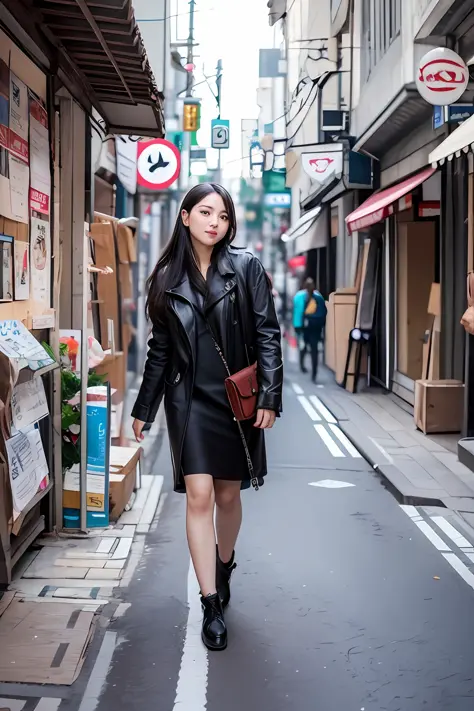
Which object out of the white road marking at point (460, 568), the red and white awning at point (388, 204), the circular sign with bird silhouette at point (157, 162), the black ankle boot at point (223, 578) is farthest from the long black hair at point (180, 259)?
the circular sign with bird silhouette at point (157, 162)

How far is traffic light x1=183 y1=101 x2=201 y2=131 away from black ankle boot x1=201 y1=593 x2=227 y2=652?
20995mm

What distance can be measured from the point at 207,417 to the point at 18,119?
2.01m

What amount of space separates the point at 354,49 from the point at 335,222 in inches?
204

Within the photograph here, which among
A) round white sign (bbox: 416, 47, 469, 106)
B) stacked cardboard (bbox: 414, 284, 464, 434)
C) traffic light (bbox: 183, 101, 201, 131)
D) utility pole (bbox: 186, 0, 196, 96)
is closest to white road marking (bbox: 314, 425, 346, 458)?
stacked cardboard (bbox: 414, 284, 464, 434)

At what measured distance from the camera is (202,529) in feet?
13.7

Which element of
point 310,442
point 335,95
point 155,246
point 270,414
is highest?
point 335,95

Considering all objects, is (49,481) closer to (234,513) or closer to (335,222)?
(234,513)

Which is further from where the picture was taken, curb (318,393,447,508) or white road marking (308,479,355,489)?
white road marking (308,479,355,489)

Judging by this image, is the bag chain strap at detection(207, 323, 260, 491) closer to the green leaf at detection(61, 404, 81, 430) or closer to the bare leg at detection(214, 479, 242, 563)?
the bare leg at detection(214, 479, 242, 563)

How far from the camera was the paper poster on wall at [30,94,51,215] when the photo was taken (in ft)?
16.8

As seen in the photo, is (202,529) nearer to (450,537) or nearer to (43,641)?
(43,641)

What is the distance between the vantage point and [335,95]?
20.6 metres

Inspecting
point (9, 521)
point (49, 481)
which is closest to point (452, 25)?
point (49, 481)

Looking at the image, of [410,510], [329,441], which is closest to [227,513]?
[410,510]
